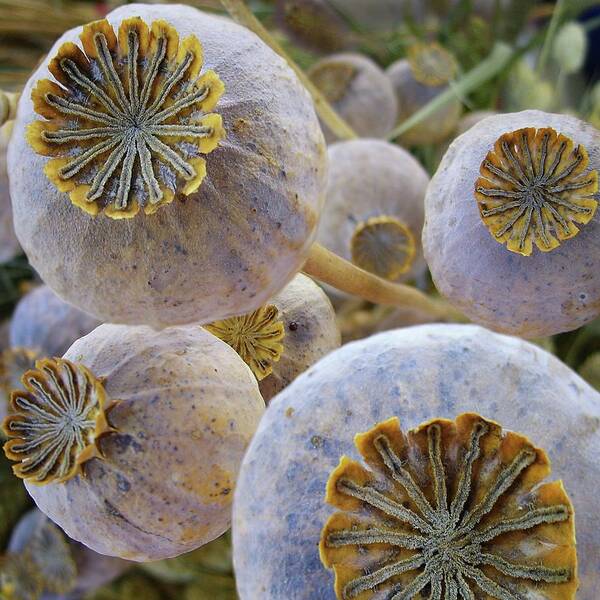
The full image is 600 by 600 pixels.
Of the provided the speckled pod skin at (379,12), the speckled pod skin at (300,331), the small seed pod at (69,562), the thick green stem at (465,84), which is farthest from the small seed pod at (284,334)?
the speckled pod skin at (379,12)

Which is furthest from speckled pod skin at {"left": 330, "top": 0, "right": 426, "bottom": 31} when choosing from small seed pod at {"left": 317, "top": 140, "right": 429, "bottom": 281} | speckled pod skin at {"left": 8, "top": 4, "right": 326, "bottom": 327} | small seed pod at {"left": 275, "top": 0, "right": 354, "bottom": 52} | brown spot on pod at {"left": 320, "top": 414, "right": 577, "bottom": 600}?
brown spot on pod at {"left": 320, "top": 414, "right": 577, "bottom": 600}

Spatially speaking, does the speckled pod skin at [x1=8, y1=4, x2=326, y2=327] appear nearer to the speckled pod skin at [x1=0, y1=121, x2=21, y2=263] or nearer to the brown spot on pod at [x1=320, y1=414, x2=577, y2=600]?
the brown spot on pod at [x1=320, y1=414, x2=577, y2=600]

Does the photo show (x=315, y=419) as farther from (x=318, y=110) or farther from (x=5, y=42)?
(x=5, y=42)

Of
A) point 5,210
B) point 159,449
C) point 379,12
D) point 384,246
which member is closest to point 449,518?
point 159,449

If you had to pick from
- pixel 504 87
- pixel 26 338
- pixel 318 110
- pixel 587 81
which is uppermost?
pixel 318 110

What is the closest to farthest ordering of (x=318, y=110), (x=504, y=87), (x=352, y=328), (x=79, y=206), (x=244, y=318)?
(x=79, y=206), (x=244, y=318), (x=318, y=110), (x=352, y=328), (x=504, y=87)

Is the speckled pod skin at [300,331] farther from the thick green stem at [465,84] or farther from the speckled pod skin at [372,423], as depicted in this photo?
the thick green stem at [465,84]

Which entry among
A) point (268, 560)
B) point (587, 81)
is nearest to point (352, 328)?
point (268, 560)
